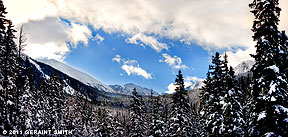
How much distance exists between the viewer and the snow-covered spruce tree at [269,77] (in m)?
14.8

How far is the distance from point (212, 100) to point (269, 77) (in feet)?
46.1

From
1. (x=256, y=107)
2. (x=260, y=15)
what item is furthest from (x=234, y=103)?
(x=260, y=15)

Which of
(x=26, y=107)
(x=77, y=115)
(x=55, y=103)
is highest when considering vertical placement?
(x=55, y=103)

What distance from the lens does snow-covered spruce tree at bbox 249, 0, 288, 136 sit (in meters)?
14.8

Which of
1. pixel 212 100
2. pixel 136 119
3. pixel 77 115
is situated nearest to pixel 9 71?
pixel 136 119

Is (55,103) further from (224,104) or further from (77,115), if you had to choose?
(224,104)

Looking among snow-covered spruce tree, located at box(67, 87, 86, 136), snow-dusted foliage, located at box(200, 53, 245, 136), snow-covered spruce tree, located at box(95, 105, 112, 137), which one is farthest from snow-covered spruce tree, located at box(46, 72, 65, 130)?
snow-dusted foliage, located at box(200, 53, 245, 136)

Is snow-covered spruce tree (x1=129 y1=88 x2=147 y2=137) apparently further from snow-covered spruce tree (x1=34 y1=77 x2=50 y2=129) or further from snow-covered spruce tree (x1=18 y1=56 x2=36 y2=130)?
snow-covered spruce tree (x1=18 y1=56 x2=36 y2=130)

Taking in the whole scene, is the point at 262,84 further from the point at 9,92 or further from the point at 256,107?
the point at 9,92

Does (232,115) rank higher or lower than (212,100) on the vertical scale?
lower

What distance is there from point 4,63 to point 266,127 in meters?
28.7

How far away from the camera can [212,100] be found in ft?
95.6

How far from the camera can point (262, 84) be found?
15664 mm

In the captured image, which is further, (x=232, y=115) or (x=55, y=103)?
(x=55, y=103)
